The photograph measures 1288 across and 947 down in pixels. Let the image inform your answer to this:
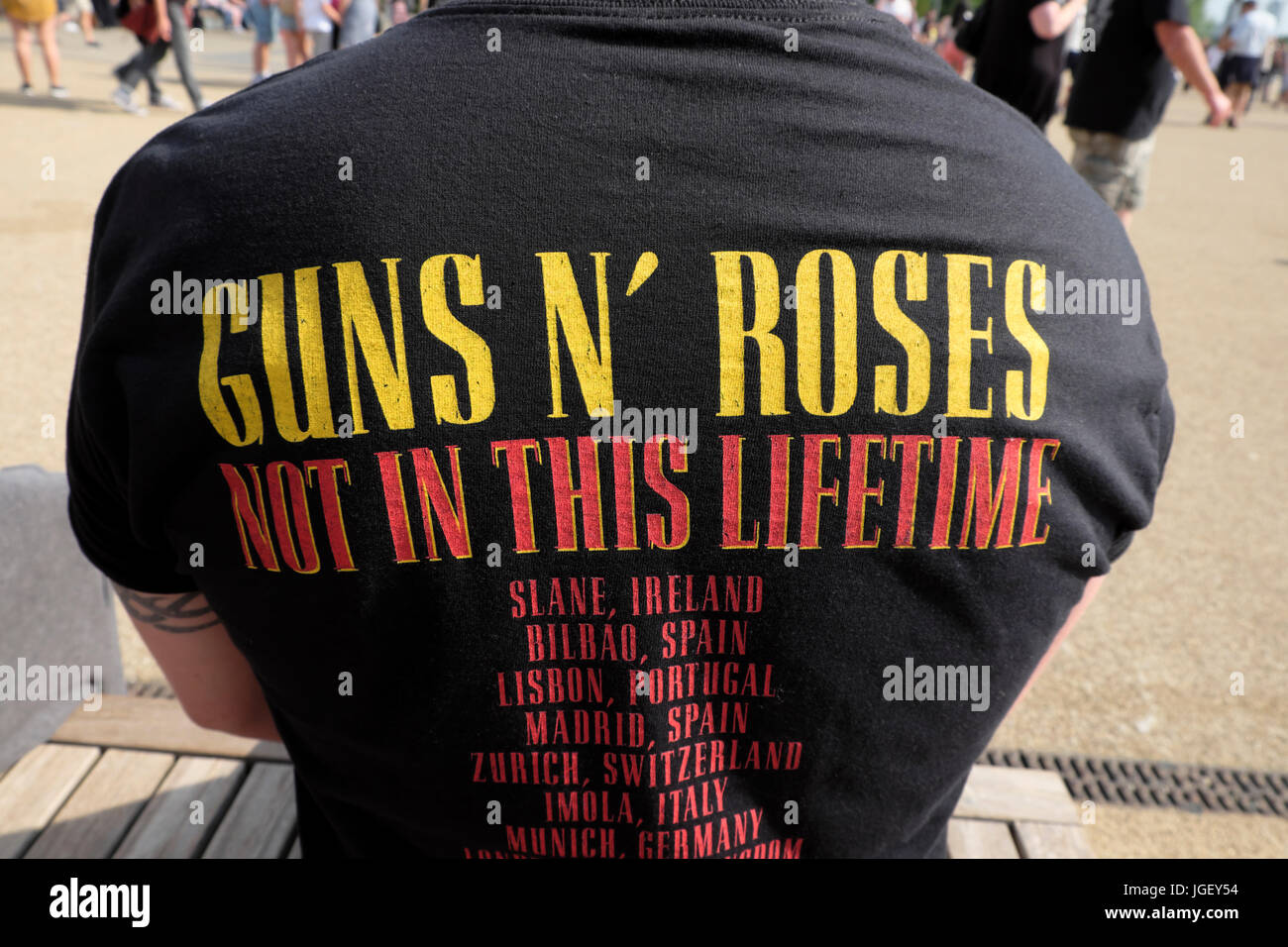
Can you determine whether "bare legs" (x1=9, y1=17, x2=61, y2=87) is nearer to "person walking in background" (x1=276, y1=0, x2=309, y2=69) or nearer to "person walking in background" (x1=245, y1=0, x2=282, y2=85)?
"person walking in background" (x1=245, y1=0, x2=282, y2=85)

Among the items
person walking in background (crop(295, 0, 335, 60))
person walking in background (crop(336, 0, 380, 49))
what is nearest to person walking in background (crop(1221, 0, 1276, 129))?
person walking in background (crop(336, 0, 380, 49))

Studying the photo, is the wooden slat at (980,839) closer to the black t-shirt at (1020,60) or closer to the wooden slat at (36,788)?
the wooden slat at (36,788)

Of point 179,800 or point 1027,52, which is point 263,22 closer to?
point 1027,52

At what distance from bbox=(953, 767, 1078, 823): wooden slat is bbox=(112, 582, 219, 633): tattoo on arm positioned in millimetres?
1392

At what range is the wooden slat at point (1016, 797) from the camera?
6.29 feet

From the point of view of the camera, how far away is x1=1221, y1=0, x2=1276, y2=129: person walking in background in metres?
15.0

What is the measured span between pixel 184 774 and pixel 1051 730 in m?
2.22

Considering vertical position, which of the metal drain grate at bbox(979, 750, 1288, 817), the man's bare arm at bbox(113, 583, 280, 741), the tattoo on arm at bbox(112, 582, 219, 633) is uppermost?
the tattoo on arm at bbox(112, 582, 219, 633)

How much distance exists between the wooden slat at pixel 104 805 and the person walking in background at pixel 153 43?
9.31 meters

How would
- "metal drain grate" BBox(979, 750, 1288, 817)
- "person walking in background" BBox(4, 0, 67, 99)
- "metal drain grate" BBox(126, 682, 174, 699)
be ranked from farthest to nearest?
"person walking in background" BBox(4, 0, 67, 99) → "metal drain grate" BBox(126, 682, 174, 699) → "metal drain grate" BBox(979, 750, 1288, 817)

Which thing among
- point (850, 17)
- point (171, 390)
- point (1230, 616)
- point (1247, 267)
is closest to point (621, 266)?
point (850, 17)

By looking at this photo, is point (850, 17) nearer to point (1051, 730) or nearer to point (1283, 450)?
point (1051, 730)

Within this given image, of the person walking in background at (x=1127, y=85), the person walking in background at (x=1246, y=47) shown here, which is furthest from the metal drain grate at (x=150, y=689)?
the person walking in background at (x=1246, y=47)

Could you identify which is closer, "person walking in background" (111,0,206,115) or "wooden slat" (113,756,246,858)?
A: "wooden slat" (113,756,246,858)
